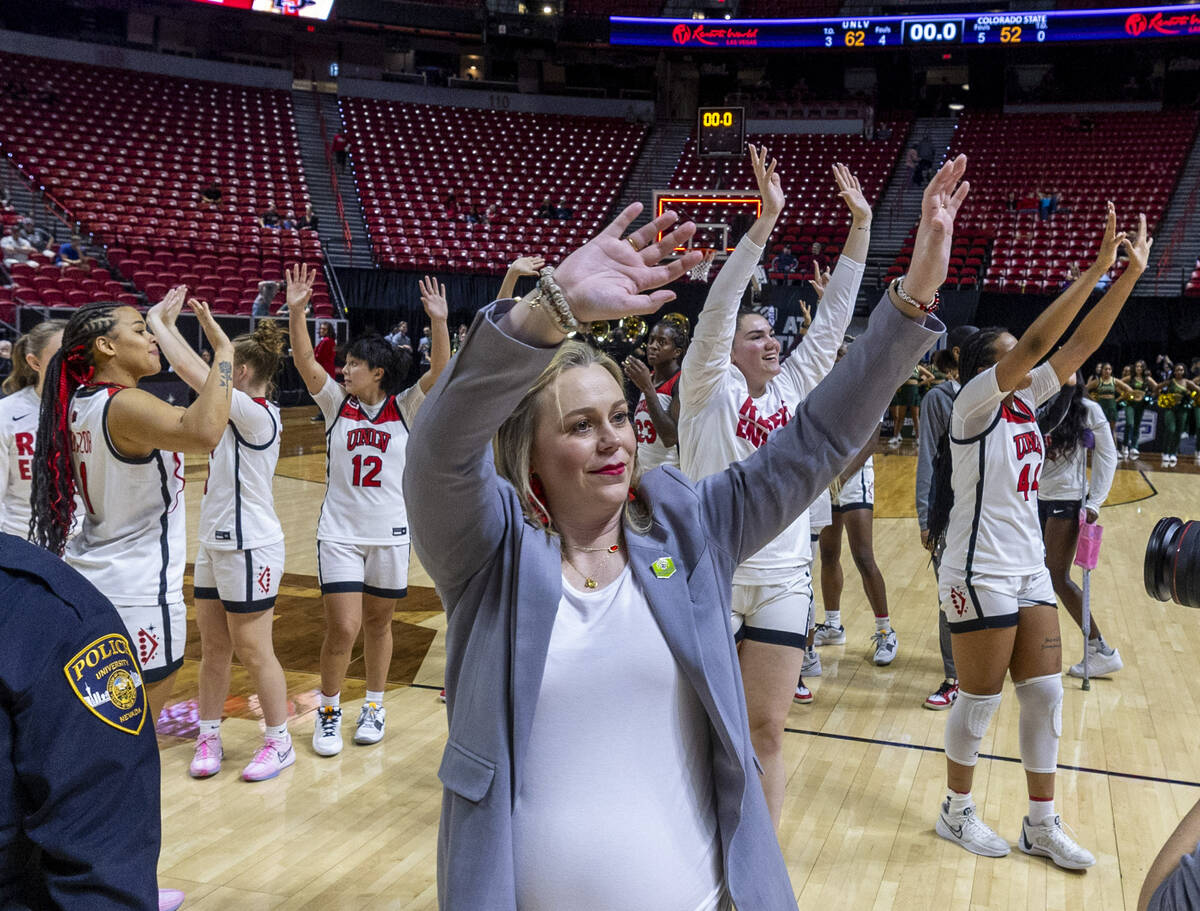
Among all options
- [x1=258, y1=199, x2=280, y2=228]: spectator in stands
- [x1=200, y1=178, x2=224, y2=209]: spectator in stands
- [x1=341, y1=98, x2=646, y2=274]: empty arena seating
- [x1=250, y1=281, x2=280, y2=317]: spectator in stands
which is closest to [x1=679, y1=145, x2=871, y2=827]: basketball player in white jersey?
[x1=250, y1=281, x2=280, y2=317]: spectator in stands

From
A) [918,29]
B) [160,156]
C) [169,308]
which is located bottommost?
[169,308]

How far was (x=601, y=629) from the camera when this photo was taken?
146 centimetres

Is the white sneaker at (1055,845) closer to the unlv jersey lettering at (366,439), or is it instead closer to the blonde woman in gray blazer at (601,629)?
the blonde woman in gray blazer at (601,629)

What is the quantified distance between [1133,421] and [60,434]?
51.1 ft

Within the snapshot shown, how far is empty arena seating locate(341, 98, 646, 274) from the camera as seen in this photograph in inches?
805

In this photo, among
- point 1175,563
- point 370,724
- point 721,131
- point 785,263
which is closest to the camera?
point 1175,563

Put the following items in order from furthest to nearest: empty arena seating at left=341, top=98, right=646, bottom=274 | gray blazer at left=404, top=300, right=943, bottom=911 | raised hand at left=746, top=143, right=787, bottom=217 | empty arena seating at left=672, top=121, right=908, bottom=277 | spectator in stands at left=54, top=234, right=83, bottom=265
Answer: empty arena seating at left=341, top=98, right=646, bottom=274 < empty arena seating at left=672, top=121, right=908, bottom=277 < spectator in stands at left=54, top=234, right=83, bottom=265 < raised hand at left=746, top=143, right=787, bottom=217 < gray blazer at left=404, top=300, right=943, bottom=911

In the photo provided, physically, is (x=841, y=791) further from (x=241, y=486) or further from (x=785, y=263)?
(x=785, y=263)

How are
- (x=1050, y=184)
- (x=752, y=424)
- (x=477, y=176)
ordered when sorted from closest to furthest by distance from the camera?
(x=752, y=424) → (x=1050, y=184) → (x=477, y=176)

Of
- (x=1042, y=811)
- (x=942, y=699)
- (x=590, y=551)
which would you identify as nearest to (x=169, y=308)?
(x=590, y=551)

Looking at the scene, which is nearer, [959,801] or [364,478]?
[959,801]

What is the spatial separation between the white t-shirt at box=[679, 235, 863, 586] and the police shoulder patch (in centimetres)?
218

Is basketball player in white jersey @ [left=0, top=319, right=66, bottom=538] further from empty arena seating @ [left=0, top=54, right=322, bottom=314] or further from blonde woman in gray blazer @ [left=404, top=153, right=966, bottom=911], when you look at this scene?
empty arena seating @ [left=0, top=54, right=322, bottom=314]

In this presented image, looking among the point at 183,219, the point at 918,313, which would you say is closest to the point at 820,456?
the point at 918,313
